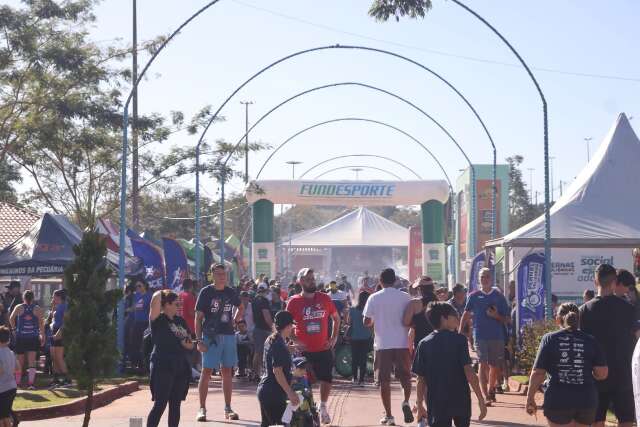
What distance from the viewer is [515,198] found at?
10056 centimetres

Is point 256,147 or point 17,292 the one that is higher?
point 256,147

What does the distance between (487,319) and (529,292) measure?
5.26m

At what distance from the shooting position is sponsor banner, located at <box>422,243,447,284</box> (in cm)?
4384

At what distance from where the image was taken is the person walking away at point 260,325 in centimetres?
1877

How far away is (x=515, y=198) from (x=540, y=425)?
3485 inches

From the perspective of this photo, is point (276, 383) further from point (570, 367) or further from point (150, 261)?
point (150, 261)

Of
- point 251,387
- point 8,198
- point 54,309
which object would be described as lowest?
point 251,387

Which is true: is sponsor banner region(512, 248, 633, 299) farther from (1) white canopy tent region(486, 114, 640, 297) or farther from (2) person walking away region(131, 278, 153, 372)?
(2) person walking away region(131, 278, 153, 372)

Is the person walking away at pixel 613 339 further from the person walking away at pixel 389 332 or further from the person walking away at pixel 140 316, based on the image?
the person walking away at pixel 140 316

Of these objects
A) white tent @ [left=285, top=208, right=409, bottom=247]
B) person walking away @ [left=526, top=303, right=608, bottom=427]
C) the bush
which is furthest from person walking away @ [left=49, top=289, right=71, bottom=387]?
white tent @ [left=285, top=208, right=409, bottom=247]

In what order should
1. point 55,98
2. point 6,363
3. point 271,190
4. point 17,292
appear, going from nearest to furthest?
point 6,363 → point 17,292 → point 55,98 → point 271,190

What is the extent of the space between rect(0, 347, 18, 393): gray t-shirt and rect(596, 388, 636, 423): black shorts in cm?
585

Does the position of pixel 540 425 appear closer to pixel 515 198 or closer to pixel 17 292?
pixel 17 292

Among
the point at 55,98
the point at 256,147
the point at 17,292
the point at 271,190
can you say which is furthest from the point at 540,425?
the point at 271,190
